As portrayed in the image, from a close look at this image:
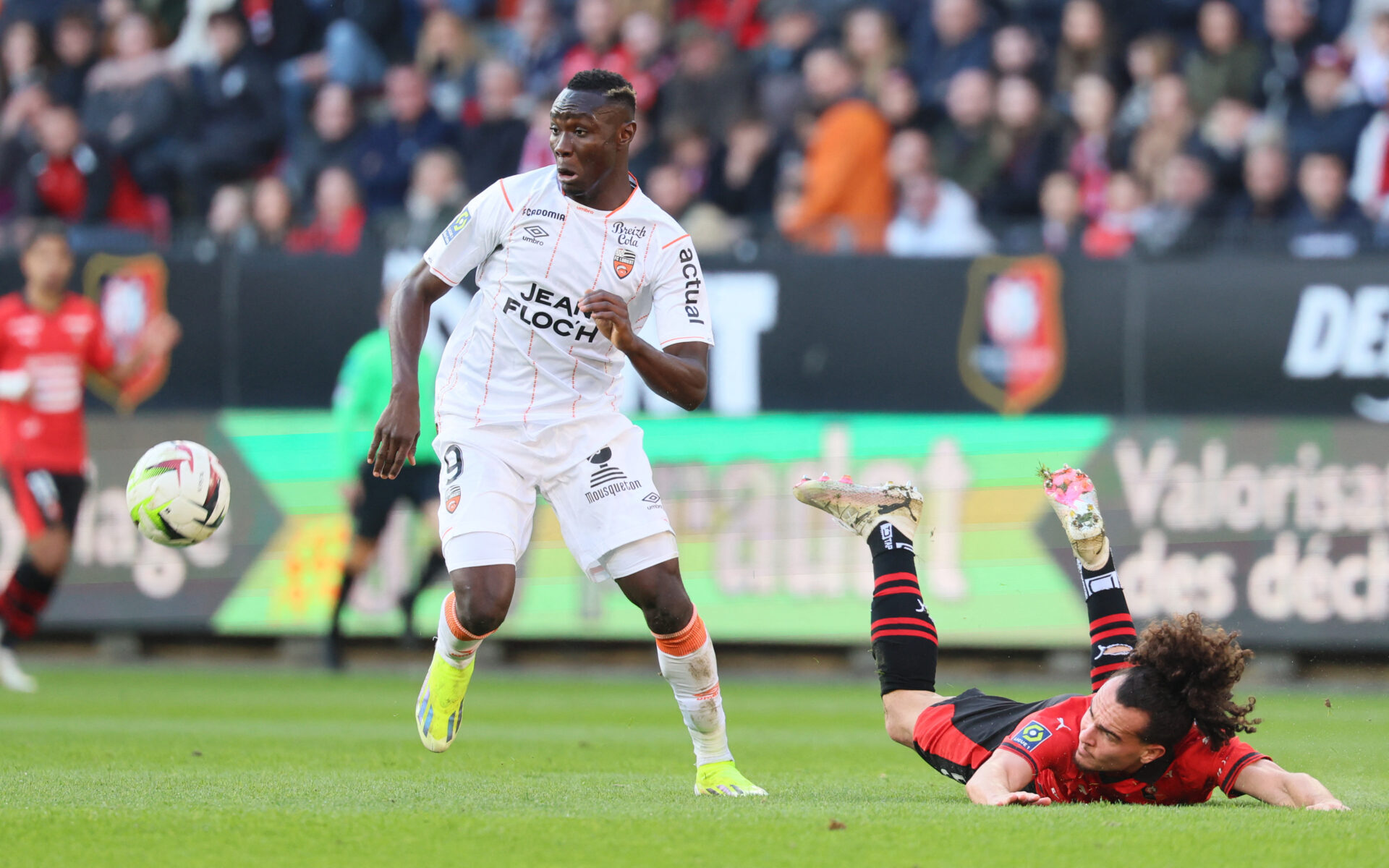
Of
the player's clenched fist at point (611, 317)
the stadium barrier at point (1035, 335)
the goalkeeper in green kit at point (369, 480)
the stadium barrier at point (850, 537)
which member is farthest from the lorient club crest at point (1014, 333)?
the player's clenched fist at point (611, 317)

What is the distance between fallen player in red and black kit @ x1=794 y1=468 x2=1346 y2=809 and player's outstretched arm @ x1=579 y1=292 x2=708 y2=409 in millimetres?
1060

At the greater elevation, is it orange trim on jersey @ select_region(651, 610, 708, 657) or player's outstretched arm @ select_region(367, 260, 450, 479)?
player's outstretched arm @ select_region(367, 260, 450, 479)

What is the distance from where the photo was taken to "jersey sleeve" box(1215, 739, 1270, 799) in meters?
6.09

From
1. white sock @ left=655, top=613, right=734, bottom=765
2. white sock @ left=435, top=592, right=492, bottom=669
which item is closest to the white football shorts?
white sock @ left=435, top=592, right=492, bottom=669

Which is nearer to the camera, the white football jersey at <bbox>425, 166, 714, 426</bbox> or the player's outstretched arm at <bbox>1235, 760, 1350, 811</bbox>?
the player's outstretched arm at <bbox>1235, 760, 1350, 811</bbox>

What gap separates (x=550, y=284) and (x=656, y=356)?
0.68m

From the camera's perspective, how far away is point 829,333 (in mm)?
12602

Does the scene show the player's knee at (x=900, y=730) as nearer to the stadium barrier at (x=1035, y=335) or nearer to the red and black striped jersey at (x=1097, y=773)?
the red and black striped jersey at (x=1097, y=773)

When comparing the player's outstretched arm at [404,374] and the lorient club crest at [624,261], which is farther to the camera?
the lorient club crest at [624,261]

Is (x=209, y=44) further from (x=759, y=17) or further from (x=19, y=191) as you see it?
(x=759, y=17)

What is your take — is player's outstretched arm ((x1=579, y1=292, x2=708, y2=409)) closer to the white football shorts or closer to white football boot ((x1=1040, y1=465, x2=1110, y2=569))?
the white football shorts

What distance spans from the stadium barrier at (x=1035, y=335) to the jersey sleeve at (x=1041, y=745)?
6264mm

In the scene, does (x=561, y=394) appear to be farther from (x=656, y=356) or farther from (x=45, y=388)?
(x=45, y=388)

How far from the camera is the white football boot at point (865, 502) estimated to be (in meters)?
7.14
